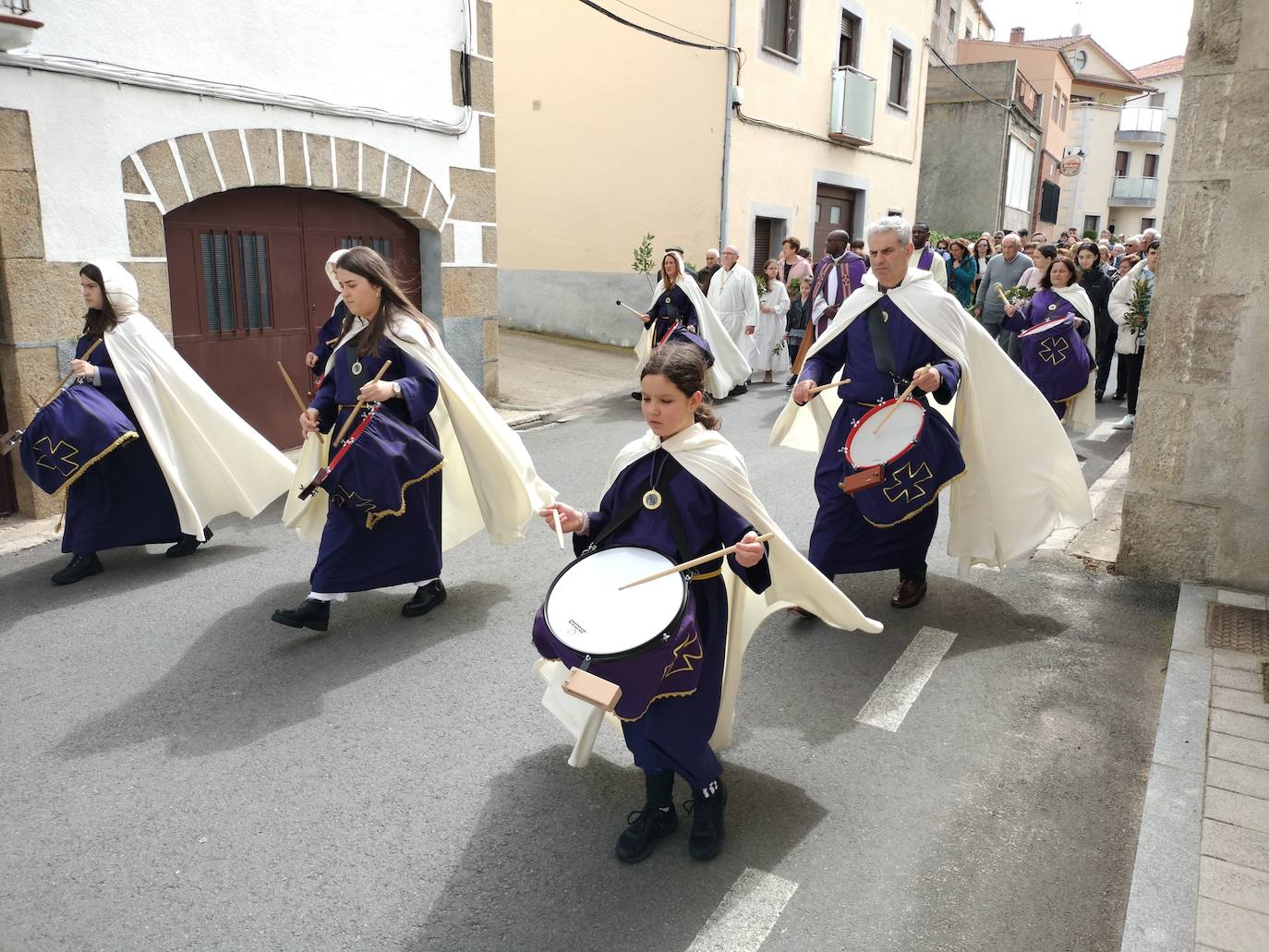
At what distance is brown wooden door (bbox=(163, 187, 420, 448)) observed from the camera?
7.79 meters

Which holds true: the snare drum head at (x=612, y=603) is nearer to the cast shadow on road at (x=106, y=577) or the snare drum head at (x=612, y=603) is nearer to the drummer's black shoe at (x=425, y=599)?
the drummer's black shoe at (x=425, y=599)

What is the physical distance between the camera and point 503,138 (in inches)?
671

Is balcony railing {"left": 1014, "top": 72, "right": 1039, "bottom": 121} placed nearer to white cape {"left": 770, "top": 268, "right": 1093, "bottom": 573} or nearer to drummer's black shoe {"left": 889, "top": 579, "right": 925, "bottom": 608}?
white cape {"left": 770, "top": 268, "right": 1093, "bottom": 573}

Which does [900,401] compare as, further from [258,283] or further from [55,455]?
[258,283]

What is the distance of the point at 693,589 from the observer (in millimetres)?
3039

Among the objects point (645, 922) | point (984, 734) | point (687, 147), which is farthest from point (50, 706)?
point (687, 147)

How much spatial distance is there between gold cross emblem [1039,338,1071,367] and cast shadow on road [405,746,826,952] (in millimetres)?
5669

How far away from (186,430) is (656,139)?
1120 cm

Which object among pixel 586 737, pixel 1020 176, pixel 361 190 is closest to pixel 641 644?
pixel 586 737

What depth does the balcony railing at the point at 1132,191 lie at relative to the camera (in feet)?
166

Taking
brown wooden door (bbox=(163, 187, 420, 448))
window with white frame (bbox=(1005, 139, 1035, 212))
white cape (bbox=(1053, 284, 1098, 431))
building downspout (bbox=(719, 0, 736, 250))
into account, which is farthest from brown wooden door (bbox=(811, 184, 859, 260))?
window with white frame (bbox=(1005, 139, 1035, 212))

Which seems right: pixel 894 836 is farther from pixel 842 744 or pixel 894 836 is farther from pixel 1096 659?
pixel 1096 659

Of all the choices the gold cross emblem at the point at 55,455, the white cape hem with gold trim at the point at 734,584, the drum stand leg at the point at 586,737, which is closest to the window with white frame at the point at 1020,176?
the gold cross emblem at the point at 55,455

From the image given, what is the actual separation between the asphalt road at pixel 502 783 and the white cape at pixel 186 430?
62cm
